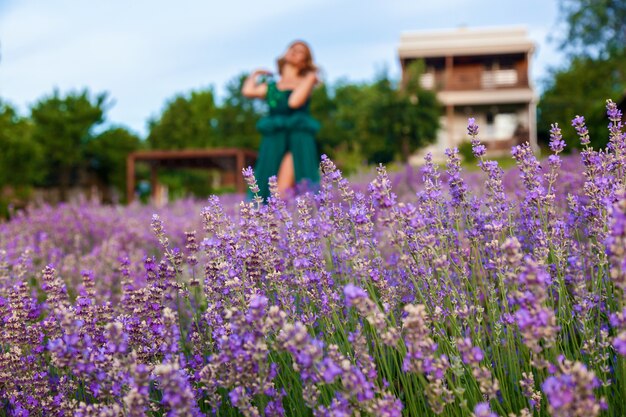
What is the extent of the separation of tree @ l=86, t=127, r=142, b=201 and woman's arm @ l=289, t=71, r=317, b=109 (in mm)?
17330

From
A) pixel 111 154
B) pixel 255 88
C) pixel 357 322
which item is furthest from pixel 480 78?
pixel 357 322

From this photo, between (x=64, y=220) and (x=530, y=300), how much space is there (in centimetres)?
708

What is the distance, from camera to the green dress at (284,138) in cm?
943

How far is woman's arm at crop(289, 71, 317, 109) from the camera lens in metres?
9.17

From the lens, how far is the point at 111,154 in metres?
25.0

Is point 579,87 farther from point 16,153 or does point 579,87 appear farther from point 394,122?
point 16,153

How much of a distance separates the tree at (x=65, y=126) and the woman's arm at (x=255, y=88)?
15.5 metres

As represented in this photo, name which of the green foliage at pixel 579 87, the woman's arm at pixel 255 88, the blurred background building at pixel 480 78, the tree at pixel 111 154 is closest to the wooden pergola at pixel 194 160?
the tree at pixel 111 154

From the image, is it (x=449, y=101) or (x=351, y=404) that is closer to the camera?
(x=351, y=404)

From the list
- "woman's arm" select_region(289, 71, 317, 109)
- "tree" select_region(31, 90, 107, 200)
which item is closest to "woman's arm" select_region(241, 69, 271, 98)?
"woman's arm" select_region(289, 71, 317, 109)

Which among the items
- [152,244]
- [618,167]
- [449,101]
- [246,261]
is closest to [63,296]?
[246,261]

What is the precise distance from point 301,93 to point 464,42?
73.9ft

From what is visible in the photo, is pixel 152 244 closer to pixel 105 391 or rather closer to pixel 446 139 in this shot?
pixel 105 391

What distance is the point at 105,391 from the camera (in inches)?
78.0
